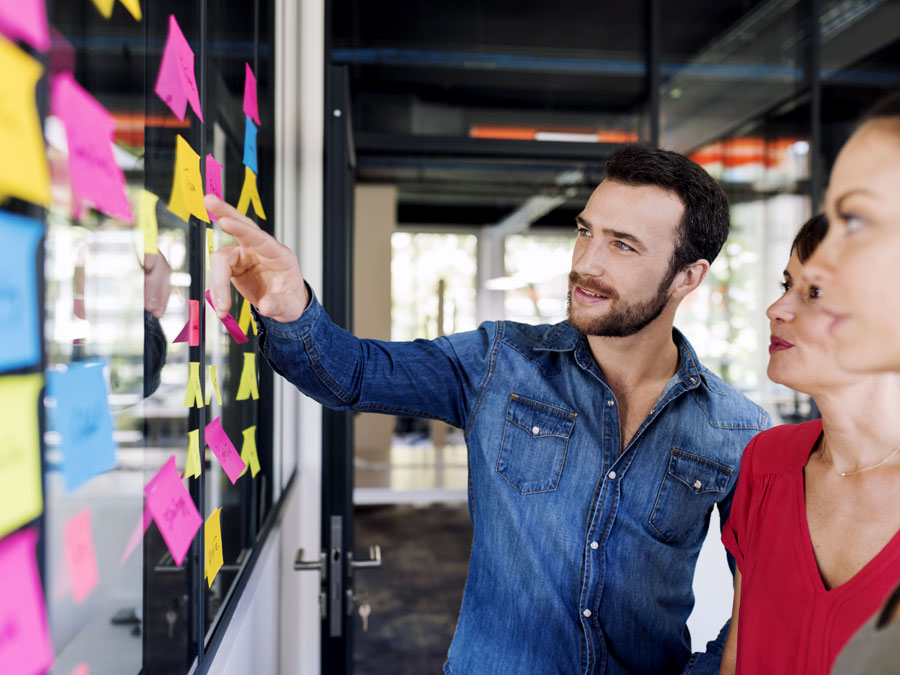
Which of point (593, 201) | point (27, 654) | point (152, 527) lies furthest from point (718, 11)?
point (27, 654)

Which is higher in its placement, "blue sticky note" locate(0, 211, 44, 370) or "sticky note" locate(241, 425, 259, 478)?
"blue sticky note" locate(0, 211, 44, 370)

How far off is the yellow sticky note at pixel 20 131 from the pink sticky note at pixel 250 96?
3.29 feet

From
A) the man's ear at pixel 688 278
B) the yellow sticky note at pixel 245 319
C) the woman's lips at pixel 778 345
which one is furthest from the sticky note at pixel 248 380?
the woman's lips at pixel 778 345

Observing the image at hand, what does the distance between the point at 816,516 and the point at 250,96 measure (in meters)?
1.31

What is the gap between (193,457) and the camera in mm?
994

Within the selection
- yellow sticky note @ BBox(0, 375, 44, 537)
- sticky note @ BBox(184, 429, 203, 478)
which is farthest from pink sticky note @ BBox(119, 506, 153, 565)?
yellow sticky note @ BBox(0, 375, 44, 537)

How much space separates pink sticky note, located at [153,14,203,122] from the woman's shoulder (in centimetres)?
97

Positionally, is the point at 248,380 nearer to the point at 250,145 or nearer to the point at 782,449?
the point at 250,145

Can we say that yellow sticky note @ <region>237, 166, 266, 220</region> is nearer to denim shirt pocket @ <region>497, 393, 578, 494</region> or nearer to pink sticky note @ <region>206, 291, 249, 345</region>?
pink sticky note @ <region>206, 291, 249, 345</region>

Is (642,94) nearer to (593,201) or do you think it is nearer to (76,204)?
(593,201)

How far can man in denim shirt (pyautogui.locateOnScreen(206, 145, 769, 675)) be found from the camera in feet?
4.06

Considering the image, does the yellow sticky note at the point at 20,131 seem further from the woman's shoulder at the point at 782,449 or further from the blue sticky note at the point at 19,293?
the woman's shoulder at the point at 782,449

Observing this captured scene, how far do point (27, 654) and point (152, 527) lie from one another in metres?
0.40

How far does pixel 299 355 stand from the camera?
1.07m
